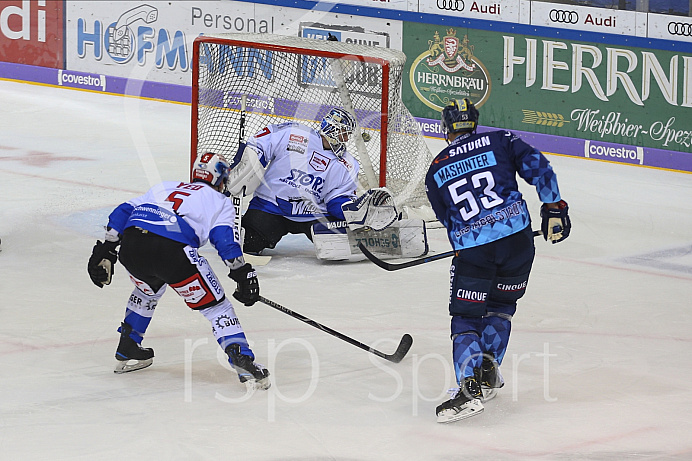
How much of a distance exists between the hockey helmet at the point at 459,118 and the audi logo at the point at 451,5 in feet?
21.6

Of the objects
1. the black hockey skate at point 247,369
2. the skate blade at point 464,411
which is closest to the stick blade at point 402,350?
the black hockey skate at point 247,369

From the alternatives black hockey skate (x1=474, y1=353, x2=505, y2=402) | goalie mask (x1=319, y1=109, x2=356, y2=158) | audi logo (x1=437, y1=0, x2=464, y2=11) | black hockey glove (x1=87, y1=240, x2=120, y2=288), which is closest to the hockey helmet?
black hockey skate (x1=474, y1=353, x2=505, y2=402)

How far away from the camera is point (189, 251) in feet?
13.6

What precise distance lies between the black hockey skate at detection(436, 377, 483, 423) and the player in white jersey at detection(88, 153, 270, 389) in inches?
30.3

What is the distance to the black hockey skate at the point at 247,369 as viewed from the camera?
420 centimetres

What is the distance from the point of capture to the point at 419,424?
13.1 ft

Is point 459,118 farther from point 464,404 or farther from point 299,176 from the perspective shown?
point 299,176

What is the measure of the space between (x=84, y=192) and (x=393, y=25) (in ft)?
13.4

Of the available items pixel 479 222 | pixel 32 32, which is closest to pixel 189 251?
pixel 479 222

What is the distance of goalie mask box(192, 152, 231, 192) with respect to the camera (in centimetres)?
431

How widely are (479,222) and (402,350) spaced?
39.4 inches

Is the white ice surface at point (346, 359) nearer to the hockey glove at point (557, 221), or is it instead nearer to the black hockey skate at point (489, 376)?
the black hockey skate at point (489, 376)

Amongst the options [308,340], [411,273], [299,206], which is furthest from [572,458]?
[299,206]

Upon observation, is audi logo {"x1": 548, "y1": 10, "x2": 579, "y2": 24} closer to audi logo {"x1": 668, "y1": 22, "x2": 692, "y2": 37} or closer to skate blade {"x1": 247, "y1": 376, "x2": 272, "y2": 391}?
audi logo {"x1": 668, "y1": 22, "x2": 692, "y2": 37}
